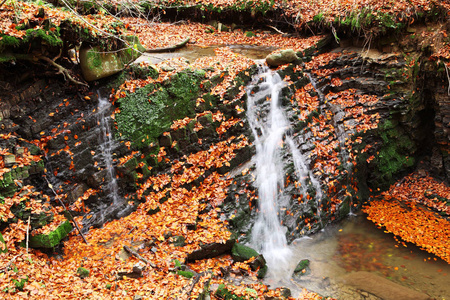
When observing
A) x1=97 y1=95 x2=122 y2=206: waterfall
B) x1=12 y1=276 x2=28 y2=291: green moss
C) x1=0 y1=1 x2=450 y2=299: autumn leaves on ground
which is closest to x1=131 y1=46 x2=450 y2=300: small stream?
x1=0 y1=1 x2=450 y2=299: autumn leaves on ground

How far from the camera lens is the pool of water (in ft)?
23.7

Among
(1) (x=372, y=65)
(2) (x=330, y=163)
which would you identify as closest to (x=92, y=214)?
(2) (x=330, y=163)

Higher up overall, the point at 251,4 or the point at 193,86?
the point at 251,4

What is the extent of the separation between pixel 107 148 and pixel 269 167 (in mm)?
4802

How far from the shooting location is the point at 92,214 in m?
7.62

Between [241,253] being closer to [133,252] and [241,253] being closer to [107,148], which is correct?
[133,252]

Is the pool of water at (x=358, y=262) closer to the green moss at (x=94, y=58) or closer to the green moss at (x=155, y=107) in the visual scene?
the green moss at (x=155, y=107)

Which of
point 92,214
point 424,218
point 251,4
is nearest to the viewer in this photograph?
point 92,214

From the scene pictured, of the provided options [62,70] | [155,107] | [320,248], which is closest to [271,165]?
[320,248]

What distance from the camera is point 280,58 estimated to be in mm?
11766

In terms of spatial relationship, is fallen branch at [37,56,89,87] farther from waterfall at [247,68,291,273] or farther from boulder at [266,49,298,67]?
boulder at [266,49,298,67]

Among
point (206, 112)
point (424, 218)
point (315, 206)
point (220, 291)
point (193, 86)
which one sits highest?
point (193, 86)

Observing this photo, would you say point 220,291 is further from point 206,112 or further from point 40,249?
point 206,112

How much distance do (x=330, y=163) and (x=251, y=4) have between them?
9.90m
